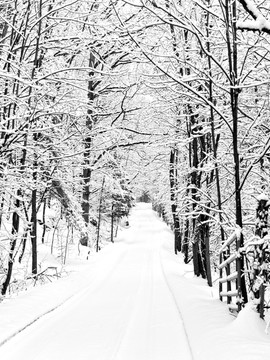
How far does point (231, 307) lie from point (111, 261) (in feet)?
44.2

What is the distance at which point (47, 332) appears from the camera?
19.4 feet

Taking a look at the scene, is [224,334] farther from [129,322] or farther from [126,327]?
[129,322]

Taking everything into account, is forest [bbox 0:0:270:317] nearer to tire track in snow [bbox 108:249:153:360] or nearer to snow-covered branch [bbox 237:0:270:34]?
snow-covered branch [bbox 237:0:270:34]

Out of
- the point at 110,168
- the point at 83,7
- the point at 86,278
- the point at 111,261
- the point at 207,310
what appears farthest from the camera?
the point at 110,168

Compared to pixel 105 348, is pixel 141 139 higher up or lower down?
higher up

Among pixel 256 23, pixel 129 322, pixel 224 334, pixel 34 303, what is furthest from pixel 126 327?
pixel 256 23

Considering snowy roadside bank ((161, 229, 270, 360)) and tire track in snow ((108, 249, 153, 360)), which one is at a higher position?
snowy roadside bank ((161, 229, 270, 360))

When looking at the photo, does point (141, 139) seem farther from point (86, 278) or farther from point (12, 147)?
point (12, 147)

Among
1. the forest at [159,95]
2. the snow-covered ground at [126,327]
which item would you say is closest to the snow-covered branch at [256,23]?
the forest at [159,95]

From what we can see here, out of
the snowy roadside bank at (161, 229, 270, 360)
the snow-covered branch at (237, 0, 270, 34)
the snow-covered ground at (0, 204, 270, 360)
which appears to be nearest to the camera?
the snow-covered branch at (237, 0, 270, 34)

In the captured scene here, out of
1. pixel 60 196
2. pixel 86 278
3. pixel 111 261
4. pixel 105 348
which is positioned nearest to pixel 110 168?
pixel 111 261

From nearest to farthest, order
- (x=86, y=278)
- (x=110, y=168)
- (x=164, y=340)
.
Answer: (x=164, y=340) < (x=86, y=278) < (x=110, y=168)

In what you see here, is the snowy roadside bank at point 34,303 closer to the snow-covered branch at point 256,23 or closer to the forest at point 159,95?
the forest at point 159,95

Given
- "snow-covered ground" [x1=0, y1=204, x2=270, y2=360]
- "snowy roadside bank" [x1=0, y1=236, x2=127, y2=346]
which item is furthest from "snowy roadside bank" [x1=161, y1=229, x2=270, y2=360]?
"snowy roadside bank" [x1=0, y1=236, x2=127, y2=346]
